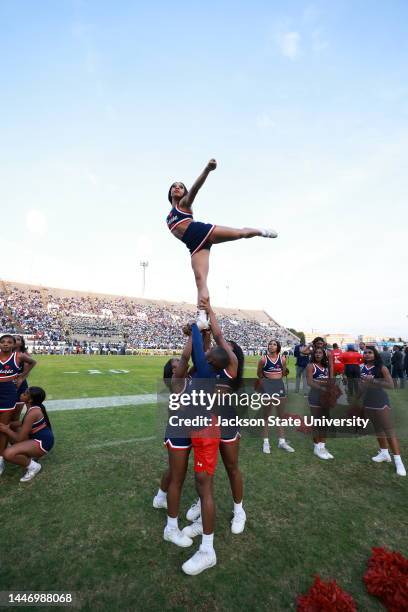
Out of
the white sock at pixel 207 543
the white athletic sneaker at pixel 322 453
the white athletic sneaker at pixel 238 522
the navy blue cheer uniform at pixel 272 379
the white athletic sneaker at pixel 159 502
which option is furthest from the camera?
the navy blue cheer uniform at pixel 272 379

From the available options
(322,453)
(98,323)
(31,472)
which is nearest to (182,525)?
(31,472)

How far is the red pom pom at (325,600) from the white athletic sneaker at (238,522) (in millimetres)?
975

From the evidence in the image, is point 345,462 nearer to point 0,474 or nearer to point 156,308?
point 0,474

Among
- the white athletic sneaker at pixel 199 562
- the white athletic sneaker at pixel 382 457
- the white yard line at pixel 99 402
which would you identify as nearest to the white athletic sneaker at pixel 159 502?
the white athletic sneaker at pixel 199 562

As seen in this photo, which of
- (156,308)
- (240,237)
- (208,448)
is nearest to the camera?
(208,448)

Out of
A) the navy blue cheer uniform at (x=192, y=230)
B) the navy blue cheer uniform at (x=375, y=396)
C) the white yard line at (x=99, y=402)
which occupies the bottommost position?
the white yard line at (x=99, y=402)

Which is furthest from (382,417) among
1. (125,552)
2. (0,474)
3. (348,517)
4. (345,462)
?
(0,474)

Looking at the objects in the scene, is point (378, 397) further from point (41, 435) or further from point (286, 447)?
point (41, 435)

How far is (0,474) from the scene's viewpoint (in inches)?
191

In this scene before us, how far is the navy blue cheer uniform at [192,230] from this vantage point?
12.0 ft

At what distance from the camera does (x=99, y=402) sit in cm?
964

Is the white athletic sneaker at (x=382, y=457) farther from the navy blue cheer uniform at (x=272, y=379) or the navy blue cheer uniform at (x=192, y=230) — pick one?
the navy blue cheer uniform at (x=192, y=230)

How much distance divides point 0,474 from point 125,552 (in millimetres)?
2799

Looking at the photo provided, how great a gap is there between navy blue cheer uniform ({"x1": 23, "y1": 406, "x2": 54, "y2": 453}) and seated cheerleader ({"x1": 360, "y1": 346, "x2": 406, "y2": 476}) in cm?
543
